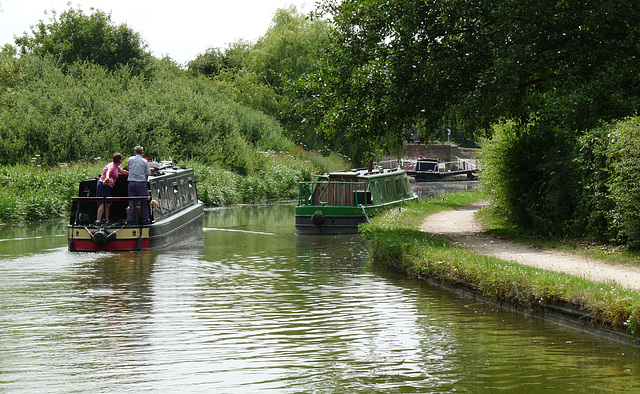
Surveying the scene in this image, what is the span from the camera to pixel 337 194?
846 inches

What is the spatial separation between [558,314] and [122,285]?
21.6 ft

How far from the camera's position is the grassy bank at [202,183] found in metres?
24.2

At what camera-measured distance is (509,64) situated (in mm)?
14047

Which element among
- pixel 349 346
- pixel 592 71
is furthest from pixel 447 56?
pixel 349 346

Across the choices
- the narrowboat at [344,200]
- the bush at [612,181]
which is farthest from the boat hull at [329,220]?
the bush at [612,181]

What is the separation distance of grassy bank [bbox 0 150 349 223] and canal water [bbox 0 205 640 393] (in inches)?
420

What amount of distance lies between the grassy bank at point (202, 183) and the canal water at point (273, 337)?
10.7m

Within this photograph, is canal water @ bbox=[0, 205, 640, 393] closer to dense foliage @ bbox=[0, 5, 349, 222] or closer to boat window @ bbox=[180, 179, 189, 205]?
boat window @ bbox=[180, 179, 189, 205]

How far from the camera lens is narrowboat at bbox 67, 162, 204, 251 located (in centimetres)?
1597

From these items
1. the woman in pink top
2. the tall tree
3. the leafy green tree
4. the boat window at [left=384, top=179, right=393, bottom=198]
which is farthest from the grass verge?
the leafy green tree

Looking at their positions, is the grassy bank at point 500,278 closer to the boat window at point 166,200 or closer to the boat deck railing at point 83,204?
the boat deck railing at point 83,204

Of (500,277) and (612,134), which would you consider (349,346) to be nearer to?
(500,277)

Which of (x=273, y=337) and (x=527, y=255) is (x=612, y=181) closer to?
(x=527, y=255)

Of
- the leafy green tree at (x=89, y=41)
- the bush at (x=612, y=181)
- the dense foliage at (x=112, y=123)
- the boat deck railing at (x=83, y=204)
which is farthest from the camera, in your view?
the leafy green tree at (x=89, y=41)
